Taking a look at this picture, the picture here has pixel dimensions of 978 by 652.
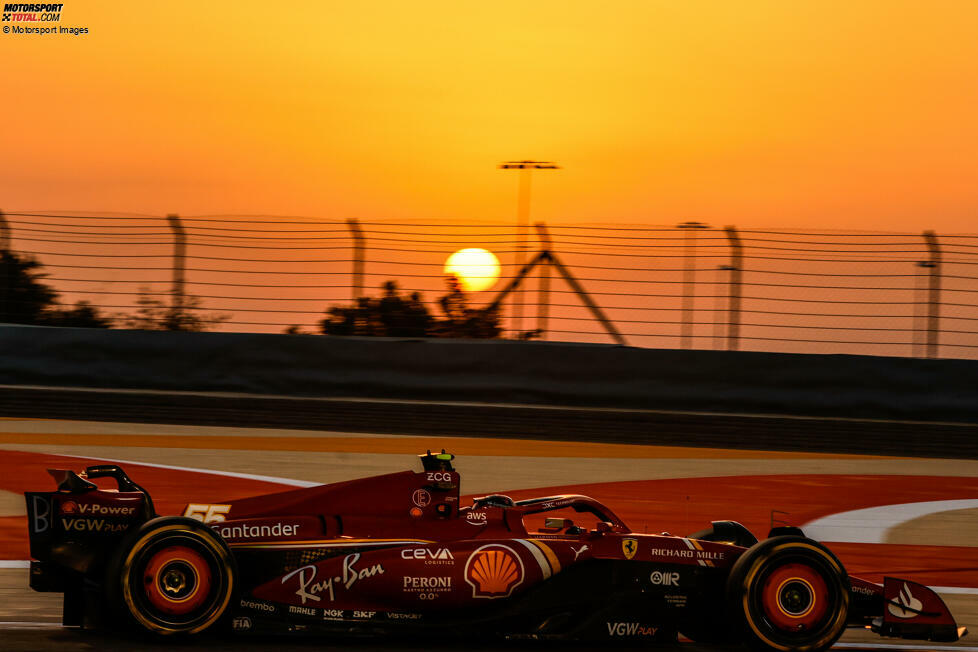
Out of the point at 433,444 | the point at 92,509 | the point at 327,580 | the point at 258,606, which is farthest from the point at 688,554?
the point at 433,444

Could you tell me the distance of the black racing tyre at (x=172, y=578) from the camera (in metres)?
4.32

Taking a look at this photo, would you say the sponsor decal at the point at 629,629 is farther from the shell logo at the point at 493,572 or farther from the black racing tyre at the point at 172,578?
the black racing tyre at the point at 172,578

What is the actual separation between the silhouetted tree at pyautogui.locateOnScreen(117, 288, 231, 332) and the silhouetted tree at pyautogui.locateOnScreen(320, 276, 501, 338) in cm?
124

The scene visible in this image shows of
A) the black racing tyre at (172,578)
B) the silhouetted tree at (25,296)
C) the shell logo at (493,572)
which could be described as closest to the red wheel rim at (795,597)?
the shell logo at (493,572)

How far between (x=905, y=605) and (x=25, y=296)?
10.8 metres

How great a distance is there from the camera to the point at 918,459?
11.2 meters

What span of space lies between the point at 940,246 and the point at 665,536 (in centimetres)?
803

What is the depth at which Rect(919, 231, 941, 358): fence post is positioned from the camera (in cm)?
1154

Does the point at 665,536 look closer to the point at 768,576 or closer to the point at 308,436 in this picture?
the point at 768,576

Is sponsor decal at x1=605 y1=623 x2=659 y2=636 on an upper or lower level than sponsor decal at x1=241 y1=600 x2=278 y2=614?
lower

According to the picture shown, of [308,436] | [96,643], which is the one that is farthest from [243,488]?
[96,643]

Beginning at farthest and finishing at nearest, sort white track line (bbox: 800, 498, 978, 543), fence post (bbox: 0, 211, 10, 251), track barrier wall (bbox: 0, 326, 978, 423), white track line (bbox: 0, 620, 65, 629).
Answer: fence post (bbox: 0, 211, 10, 251), track barrier wall (bbox: 0, 326, 978, 423), white track line (bbox: 800, 498, 978, 543), white track line (bbox: 0, 620, 65, 629)

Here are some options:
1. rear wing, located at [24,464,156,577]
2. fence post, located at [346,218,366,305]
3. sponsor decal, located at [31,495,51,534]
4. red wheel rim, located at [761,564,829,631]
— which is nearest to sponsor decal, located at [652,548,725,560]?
red wheel rim, located at [761,564,829,631]

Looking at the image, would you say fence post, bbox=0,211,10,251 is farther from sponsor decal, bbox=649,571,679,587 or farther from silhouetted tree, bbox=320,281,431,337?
sponsor decal, bbox=649,571,679,587
